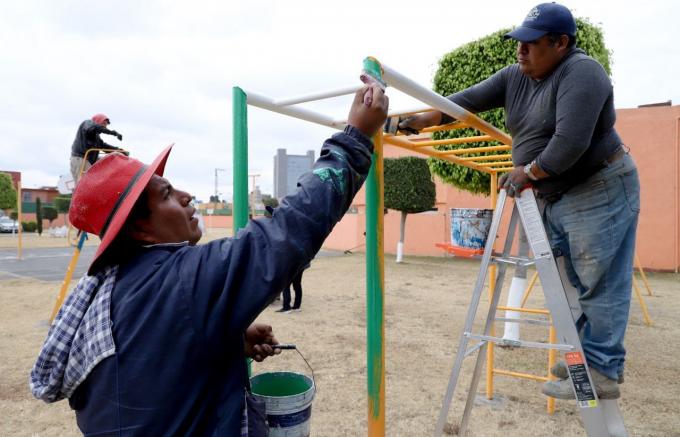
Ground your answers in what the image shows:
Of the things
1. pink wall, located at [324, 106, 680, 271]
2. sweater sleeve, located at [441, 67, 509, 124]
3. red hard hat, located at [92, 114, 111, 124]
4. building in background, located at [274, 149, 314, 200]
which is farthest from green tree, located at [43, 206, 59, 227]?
sweater sleeve, located at [441, 67, 509, 124]

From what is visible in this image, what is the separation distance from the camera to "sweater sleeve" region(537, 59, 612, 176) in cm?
152

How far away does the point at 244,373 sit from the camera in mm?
1106

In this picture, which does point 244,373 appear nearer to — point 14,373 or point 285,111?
point 285,111

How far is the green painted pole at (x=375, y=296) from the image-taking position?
4.83ft

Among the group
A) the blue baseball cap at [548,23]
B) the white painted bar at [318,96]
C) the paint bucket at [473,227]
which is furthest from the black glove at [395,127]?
the paint bucket at [473,227]

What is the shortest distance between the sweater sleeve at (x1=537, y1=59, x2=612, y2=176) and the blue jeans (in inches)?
8.7

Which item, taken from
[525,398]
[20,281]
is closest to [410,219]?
[20,281]

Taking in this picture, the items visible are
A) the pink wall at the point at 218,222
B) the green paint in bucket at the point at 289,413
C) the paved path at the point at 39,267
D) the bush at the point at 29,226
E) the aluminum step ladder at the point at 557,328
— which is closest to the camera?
the green paint in bucket at the point at 289,413

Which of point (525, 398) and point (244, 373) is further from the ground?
point (244, 373)

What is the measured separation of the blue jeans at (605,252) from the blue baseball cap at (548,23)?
0.56 meters

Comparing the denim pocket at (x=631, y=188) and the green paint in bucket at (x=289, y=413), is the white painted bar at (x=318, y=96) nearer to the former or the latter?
the green paint in bucket at (x=289, y=413)

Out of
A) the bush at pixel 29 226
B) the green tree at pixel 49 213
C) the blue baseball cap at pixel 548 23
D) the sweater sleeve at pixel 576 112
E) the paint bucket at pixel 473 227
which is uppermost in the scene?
the blue baseball cap at pixel 548 23

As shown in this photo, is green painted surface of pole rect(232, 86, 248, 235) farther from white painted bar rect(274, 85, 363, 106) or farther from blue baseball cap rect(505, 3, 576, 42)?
blue baseball cap rect(505, 3, 576, 42)

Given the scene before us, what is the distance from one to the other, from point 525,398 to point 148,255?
9.25ft
